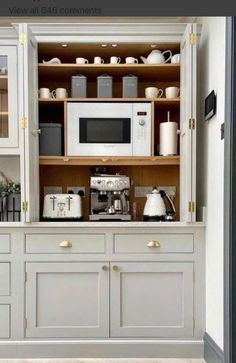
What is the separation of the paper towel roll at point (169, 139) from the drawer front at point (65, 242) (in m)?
0.78

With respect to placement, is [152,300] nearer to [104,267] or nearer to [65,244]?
[104,267]

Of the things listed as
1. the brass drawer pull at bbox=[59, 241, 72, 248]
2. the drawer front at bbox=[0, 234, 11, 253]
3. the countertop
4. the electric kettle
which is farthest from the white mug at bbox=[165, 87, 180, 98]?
the drawer front at bbox=[0, 234, 11, 253]

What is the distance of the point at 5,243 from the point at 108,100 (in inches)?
48.2

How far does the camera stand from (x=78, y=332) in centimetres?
280

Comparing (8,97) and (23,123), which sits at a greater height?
(8,97)

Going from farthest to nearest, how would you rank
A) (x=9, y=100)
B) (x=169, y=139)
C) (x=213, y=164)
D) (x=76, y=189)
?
(x=76, y=189), (x=169, y=139), (x=9, y=100), (x=213, y=164)

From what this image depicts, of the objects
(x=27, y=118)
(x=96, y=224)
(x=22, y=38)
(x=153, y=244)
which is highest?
(x=22, y=38)

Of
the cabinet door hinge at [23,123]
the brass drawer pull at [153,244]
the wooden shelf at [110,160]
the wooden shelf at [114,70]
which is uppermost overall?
the wooden shelf at [114,70]

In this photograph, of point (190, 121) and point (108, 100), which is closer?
point (190, 121)

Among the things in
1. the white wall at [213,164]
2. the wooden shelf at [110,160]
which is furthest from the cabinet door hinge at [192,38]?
the wooden shelf at [110,160]

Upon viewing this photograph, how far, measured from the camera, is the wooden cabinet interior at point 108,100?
3035 millimetres

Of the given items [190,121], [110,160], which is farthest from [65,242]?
[190,121]

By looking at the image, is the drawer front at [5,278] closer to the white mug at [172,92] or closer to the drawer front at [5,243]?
the drawer front at [5,243]

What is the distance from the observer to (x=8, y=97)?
2.94 m
